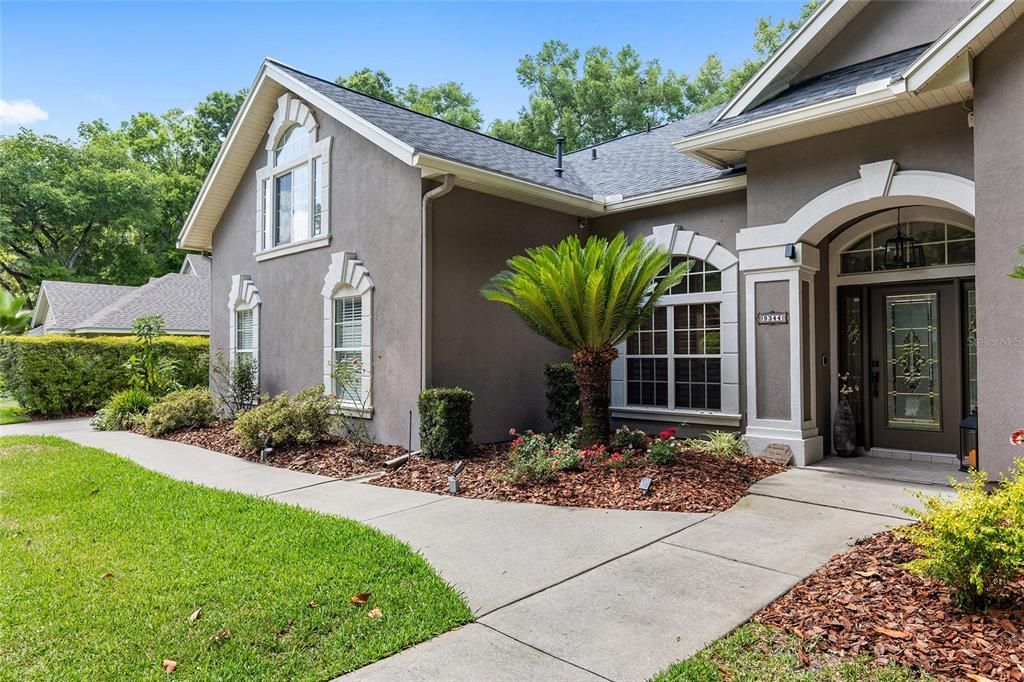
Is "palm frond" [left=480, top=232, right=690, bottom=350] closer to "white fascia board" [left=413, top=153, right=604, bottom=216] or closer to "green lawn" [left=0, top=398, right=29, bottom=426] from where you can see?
"white fascia board" [left=413, top=153, right=604, bottom=216]

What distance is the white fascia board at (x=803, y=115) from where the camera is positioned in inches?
255

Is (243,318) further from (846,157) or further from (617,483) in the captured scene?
(846,157)

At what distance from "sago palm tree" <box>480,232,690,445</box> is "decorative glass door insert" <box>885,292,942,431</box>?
3241 mm

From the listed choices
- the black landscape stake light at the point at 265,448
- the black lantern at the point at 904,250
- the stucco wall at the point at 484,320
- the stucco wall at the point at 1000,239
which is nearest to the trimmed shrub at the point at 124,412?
the black landscape stake light at the point at 265,448

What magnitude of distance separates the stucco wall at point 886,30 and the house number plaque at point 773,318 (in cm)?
355

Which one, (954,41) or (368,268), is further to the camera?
(368,268)

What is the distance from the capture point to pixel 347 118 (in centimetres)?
941

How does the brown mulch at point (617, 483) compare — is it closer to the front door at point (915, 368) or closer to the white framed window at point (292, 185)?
the front door at point (915, 368)

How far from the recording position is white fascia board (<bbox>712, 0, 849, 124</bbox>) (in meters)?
7.98

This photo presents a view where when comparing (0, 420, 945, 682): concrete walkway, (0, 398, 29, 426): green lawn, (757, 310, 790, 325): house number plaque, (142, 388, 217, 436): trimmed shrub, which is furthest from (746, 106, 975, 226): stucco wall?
(0, 398, 29, 426): green lawn

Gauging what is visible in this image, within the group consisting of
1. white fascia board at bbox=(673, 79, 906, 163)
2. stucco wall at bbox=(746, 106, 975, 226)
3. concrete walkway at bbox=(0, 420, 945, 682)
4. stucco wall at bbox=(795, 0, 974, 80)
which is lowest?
concrete walkway at bbox=(0, 420, 945, 682)

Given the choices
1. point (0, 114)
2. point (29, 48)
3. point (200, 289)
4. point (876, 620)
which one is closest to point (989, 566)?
point (876, 620)

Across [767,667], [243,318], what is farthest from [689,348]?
[243,318]

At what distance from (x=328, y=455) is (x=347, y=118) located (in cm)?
→ 524
